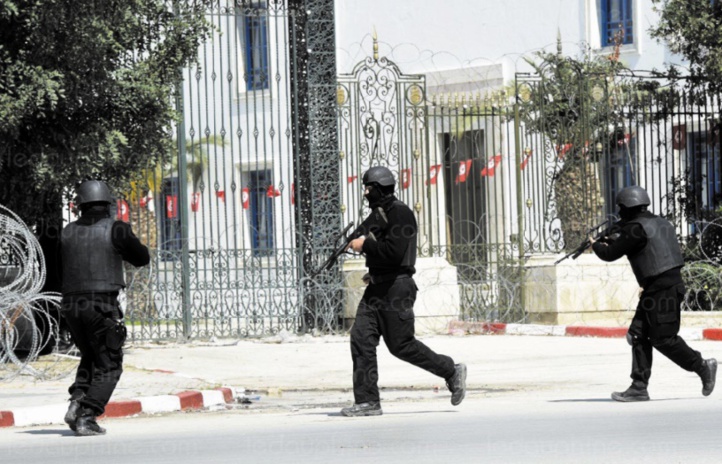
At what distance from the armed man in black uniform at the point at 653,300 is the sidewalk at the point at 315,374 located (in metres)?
0.79

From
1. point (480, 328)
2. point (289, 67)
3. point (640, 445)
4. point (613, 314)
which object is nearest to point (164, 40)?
point (289, 67)

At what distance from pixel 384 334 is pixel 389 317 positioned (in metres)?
0.14

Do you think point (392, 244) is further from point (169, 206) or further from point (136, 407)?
point (169, 206)

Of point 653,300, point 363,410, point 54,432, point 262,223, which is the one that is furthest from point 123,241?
point 262,223

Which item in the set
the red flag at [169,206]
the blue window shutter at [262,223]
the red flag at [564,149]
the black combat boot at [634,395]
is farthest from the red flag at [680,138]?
the black combat boot at [634,395]

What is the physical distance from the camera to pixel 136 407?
11828mm

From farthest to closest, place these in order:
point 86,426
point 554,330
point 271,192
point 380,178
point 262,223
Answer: point 262,223 < point 271,192 < point 554,330 < point 380,178 < point 86,426

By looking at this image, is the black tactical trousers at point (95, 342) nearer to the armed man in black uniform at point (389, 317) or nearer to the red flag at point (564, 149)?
the armed man in black uniform at point (389, 317)

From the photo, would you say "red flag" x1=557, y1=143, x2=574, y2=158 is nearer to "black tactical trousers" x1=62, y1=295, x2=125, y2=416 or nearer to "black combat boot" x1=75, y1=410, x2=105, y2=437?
"black tactical trousers" x1=62, y1=295, x2=125, y2=416

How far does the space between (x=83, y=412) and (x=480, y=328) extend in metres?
10.7

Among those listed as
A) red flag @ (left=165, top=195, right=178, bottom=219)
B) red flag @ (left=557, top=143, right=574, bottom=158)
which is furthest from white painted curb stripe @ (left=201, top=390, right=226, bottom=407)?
red flag @ (left=557, top=143, right=574, bottom=158)

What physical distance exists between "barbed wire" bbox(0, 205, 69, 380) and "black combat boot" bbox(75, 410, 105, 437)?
8.59 ft

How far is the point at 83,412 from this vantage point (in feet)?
33.4

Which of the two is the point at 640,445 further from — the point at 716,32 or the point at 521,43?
the point at 521,43
